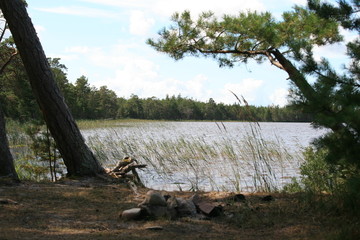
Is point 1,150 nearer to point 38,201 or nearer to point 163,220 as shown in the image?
point 38,201

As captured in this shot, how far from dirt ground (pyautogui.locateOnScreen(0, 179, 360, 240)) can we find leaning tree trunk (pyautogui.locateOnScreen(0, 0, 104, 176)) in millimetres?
1255

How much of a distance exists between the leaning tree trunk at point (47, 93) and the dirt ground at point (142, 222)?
1.25 metres

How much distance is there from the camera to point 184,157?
852 cm

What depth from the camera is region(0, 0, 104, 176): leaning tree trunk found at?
621cm

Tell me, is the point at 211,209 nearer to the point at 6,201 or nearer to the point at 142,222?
the point at 142,222

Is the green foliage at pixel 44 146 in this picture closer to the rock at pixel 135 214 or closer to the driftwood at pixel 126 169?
the driftwood at pixel 126 169

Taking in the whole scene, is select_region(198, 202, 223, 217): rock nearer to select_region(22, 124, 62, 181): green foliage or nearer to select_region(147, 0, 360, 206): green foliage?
select_region(147, 0, 360, 206): green foliage

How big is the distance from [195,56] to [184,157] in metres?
2.08

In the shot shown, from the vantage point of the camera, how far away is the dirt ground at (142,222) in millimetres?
3686

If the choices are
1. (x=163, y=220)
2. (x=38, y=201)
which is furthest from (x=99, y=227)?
(x=38, y=201)

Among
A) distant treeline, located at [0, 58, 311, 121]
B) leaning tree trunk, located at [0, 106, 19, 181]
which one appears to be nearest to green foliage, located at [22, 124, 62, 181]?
leaning tree trunk, located at [0, 106, 19, 181]

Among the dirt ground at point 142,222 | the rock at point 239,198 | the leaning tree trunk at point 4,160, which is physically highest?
the leaning tree trunk at point 4,160

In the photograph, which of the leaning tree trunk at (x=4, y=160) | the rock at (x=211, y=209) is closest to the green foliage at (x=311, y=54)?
the rock at (x=211, y=209)

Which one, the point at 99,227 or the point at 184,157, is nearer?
the point at 99,227
